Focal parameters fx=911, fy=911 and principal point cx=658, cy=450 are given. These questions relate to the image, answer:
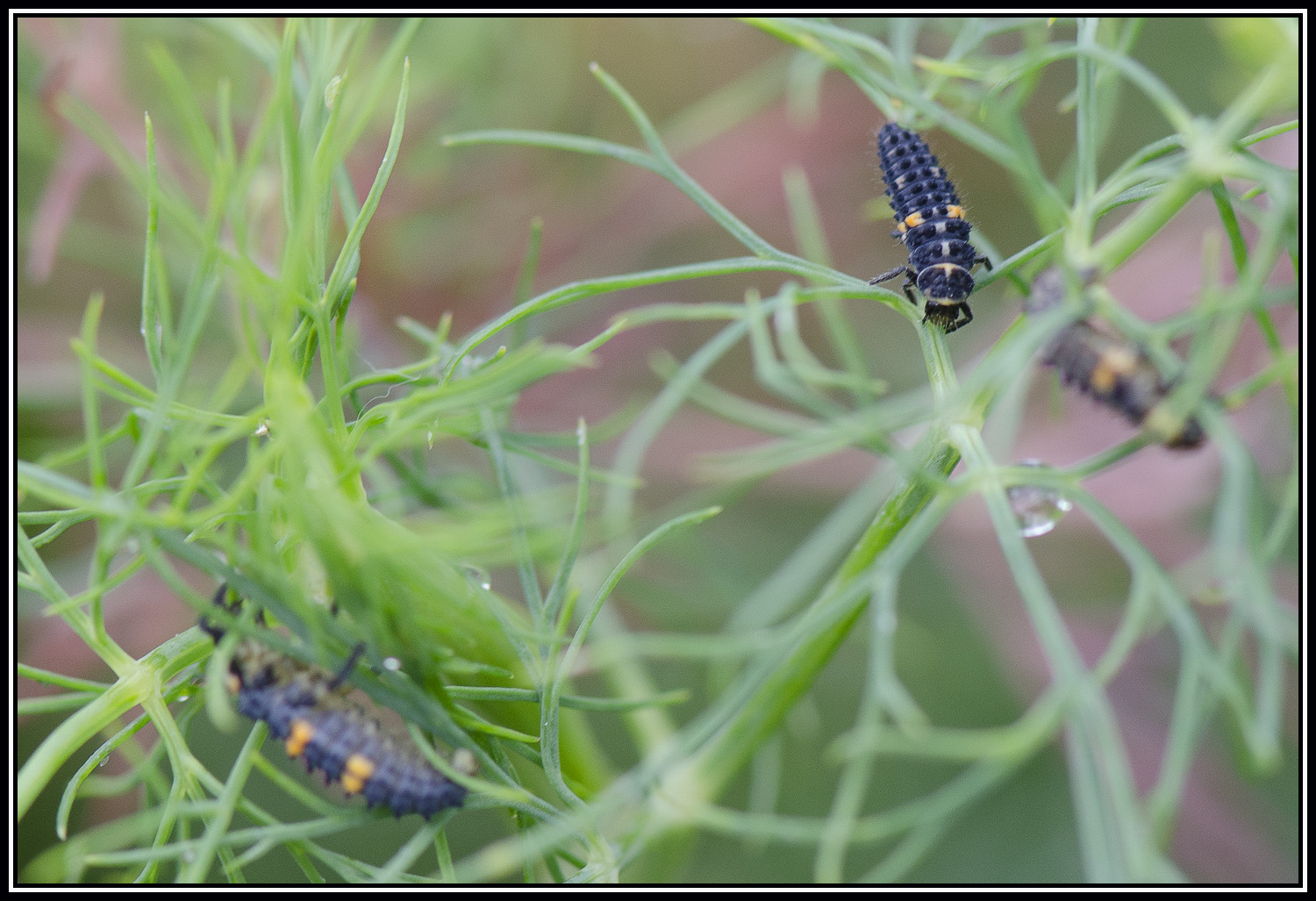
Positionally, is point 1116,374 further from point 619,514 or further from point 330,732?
point 330,732

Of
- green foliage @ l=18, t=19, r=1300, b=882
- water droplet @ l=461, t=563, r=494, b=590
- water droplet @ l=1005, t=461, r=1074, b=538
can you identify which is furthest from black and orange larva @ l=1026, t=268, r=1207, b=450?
water droplet @ l=461, t=563, r=494, b=590

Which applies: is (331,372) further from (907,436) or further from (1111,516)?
(907,436)

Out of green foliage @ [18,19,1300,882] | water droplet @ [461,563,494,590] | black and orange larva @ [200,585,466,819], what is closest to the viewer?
green foliage @ [18,19,1300,882]

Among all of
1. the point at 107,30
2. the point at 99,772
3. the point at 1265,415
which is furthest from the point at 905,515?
the point at 107,30

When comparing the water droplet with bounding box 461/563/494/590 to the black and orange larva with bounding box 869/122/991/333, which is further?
the water droplet with bounding box 461/563/494/590

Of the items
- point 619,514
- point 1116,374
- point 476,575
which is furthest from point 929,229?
point 476,575

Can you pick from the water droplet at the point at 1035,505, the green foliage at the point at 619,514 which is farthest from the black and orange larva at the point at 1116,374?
the water droplet at the point at 1035,505

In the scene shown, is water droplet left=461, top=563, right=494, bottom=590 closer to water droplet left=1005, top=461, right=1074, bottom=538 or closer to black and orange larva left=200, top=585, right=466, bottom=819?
black and orange larva left=200, top=585, right=466, bottom=819
